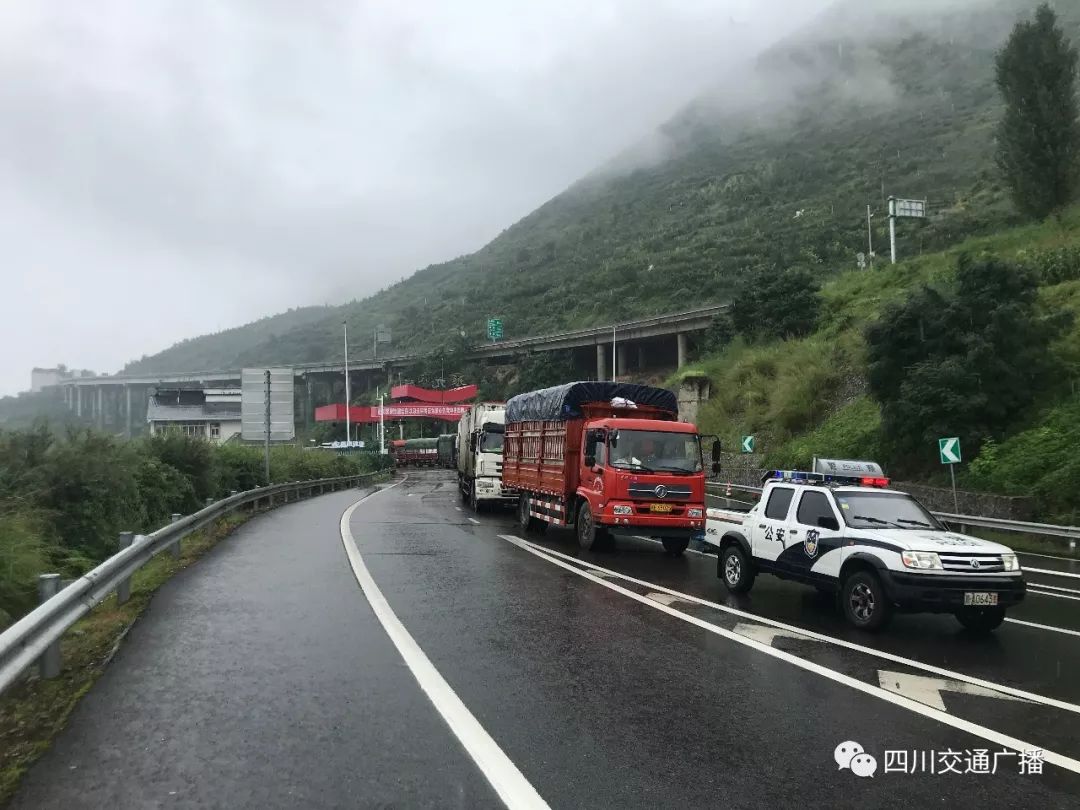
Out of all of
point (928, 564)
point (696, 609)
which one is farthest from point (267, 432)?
point (928, 564)

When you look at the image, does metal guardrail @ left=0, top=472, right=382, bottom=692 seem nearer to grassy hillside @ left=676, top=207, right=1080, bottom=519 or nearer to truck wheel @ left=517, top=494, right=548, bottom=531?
truck wheel @ left=517, top=494, right=548, bottom=531

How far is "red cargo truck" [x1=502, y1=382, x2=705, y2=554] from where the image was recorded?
14.6 meters

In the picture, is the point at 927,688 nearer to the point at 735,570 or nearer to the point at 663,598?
the point at 663,598

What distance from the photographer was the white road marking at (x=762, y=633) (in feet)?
27.3

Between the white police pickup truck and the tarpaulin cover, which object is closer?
the white police pickup truck

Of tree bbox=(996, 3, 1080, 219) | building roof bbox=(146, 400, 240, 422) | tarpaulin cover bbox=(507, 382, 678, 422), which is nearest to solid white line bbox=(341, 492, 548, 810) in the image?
tarpaulin cover bbox=(507, 382, 678, 422)

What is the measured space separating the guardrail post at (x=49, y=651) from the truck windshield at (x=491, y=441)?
19.1 meters

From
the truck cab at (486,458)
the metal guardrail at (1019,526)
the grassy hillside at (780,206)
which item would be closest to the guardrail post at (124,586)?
the metal guardrail at (1019,526)

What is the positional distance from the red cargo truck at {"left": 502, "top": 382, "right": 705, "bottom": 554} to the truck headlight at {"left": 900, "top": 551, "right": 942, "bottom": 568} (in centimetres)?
429

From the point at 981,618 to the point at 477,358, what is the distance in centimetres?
10487

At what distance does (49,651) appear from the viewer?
6609 millimetres

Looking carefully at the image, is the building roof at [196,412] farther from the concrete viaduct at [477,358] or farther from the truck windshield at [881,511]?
the truck windshield at [881,511]

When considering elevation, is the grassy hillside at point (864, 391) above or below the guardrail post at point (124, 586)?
above

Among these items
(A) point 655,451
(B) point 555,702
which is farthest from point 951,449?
(B) point 555,702
